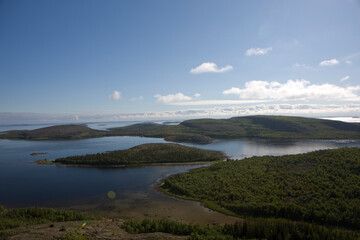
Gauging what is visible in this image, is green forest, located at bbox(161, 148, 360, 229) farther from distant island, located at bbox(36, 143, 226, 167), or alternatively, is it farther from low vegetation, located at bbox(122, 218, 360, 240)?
distant island, located at bbox(36, 143, 226, 167)

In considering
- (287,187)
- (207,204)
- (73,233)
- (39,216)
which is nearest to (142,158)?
(207,204)

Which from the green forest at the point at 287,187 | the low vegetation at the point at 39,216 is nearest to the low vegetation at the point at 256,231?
the green forest at the point at 287,187

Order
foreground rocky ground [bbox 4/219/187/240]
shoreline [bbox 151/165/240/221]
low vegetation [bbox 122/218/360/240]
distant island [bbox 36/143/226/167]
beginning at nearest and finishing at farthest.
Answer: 1. foreground rocky ground [bbox 4/219/187/240]
2. low vegetation [bbox 122/218/360/240]
3. shoreline [bbox 151/165/240/221]
4. distant island [bbox 36/143/226/167]

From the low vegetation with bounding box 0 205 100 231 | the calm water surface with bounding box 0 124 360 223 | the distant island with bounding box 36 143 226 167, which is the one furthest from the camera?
the distant island with bounding box 36 143 226 167

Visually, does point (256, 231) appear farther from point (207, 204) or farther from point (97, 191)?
point (97, 191)

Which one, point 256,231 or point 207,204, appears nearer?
point 256,231

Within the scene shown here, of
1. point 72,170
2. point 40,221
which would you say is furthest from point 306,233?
point 72,170

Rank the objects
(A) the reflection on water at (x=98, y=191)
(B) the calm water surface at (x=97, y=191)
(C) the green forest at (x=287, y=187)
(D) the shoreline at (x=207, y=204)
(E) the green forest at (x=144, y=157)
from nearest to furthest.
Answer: (C) the green forest at (x=287, y=187) → (D) the shoreline at (x=207, y=204) → (A) the reflection on water at (x=98, y=191) → (B) the calm water surface at (x=97, y=191) → (E) the green forest at (x=144, y=157)

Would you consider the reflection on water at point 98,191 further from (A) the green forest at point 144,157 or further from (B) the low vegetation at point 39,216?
(B) the low vegetation at point 39,216

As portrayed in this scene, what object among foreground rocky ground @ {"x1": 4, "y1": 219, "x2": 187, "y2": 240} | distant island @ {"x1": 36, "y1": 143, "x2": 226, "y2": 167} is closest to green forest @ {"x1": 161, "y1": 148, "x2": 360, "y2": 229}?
foreground rocky ground @ {"x1": 4, "y1": 219, "x2": 187, "y2": 240}
